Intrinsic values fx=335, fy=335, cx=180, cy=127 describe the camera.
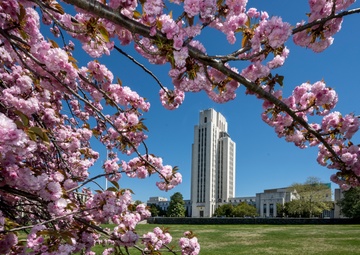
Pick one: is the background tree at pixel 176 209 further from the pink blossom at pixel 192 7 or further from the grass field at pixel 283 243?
the pink blossom at pixel 192 7

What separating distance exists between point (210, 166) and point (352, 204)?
A: 52580 mm

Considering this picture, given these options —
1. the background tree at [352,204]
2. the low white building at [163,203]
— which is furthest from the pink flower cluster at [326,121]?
the low white building at [163,203]

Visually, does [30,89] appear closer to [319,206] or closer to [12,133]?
[12,133]

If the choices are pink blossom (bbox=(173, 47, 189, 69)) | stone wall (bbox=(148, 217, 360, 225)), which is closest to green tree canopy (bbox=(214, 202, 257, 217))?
stone wall (bbox=(148, 217, 360, 225))

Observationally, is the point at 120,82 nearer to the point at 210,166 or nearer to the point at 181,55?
the point at 181,55

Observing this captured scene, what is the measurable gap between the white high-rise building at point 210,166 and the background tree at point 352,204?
5088 cm

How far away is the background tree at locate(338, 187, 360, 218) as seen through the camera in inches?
1480

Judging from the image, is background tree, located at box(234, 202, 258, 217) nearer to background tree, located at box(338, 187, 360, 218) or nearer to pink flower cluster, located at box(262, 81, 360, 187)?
background tree, located at box(338, 187, 360, 218)

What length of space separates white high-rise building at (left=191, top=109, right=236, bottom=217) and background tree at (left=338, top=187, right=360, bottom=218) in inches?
2003

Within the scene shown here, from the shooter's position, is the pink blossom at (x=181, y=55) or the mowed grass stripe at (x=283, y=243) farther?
the mowed grass stripe at (x=283, y=243)

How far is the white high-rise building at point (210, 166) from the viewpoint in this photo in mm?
90312

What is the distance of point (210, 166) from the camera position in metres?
90.0

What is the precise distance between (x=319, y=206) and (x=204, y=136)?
157ft

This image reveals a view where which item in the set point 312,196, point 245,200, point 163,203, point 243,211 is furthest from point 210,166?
point 312,196
